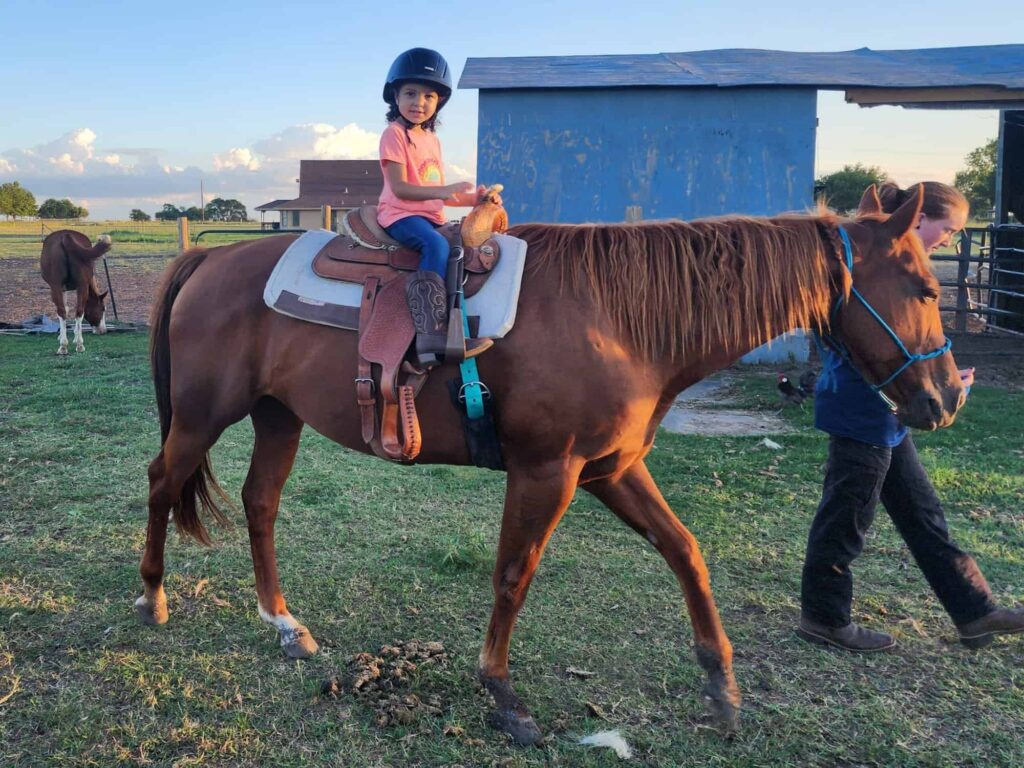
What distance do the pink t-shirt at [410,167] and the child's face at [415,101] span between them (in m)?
0.06

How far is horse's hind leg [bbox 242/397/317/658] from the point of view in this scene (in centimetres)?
339

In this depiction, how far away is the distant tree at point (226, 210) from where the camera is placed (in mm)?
60156

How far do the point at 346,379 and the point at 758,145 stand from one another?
863 cm

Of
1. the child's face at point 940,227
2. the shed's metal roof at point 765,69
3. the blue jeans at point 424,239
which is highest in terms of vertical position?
the shed's metal roof at point 765,69

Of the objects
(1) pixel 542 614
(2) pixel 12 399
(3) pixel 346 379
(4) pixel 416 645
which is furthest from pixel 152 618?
(2) pixel 12 399

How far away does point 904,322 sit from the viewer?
254 cm

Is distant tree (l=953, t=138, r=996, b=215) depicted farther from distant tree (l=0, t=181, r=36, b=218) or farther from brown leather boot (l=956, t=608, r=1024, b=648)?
distant tree (l=0, t=181, r=36, b=218)

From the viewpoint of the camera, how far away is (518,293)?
8.91 ft

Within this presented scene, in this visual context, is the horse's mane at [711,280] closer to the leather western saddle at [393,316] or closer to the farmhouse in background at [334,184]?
the leather western saddle at [393,316]

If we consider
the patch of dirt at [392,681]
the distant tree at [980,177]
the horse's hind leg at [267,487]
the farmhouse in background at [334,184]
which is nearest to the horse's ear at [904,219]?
the patch of dirt at [392,681]

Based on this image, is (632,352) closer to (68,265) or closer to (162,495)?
(162,495)

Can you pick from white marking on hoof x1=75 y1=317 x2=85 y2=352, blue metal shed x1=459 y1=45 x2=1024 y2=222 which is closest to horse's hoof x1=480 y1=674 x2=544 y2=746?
blue metal shed x1=459 y1=45 x2=1024 y2=222

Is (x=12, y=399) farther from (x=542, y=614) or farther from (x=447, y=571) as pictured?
(x=542, y=614)

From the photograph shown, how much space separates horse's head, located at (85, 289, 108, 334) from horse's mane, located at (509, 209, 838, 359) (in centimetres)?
1164
